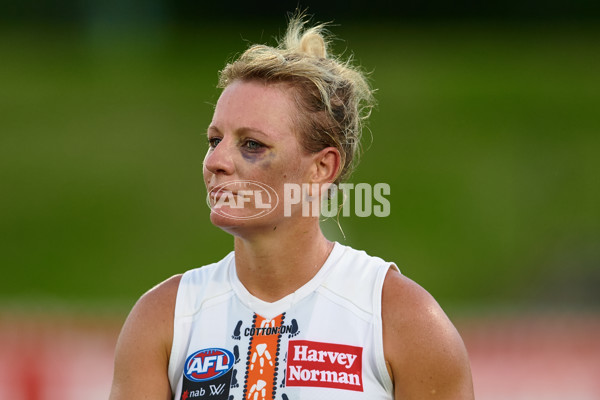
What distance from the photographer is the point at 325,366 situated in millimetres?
2660

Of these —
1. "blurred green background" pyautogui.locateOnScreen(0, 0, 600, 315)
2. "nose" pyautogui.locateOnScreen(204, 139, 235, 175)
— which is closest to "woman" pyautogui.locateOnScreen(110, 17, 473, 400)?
"nose" pyautogui.locateOnScreen(204, 139, 235, 175)

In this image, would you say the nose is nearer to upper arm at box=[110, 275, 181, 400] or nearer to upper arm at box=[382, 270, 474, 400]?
upper arm at box=[110, 275, 181, 400]

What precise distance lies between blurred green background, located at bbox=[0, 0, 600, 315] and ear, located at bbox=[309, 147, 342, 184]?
5.82 meters

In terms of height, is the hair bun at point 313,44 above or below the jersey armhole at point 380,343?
above

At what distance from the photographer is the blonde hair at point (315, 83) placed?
9.14 ft

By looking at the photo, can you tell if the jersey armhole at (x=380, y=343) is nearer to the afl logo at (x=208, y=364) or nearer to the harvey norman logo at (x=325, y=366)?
the harvey norman logo at (x=325, y=366)

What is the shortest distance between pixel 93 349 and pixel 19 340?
59 centimetres

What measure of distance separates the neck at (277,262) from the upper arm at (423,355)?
1.06 feet

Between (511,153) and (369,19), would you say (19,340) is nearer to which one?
(511,153)

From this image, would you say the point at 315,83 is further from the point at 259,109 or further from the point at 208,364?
the point at 208,364

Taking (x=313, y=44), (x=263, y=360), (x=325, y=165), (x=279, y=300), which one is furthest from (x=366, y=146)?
(x=263, y=360)

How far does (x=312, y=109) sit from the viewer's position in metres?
2.79

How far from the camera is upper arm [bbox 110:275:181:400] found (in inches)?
108

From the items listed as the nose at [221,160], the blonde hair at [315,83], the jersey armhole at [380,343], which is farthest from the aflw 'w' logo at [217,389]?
the blonde hair at [315,83]
